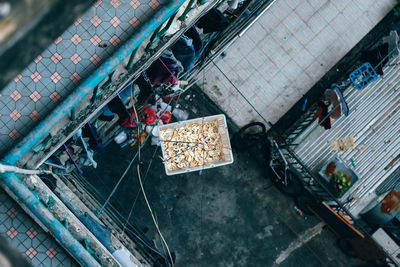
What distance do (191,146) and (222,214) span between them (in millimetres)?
3203

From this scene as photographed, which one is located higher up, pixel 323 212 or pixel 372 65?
pixel 372 65

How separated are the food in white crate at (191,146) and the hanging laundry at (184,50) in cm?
296

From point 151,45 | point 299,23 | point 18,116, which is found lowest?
point 299,23

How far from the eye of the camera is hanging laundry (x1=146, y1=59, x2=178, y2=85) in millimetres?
8969

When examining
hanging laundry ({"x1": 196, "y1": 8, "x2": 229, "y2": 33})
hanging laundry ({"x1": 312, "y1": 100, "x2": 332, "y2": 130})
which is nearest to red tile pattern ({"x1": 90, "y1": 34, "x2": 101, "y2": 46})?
hanging laundry ({"x1": 196, "y1": 8, "x2": 229, "y2": 33})

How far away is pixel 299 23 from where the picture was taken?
44.8 feet

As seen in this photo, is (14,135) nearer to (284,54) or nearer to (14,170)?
(14,170)

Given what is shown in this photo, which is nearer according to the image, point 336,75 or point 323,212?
point 323,212

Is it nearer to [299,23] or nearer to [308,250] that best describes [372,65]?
[299,23]

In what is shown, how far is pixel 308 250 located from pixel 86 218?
28.2 feet

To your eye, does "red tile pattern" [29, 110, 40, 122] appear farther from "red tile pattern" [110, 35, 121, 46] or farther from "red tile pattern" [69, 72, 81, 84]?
"red tile pattern" [110, 35, 121, 46]

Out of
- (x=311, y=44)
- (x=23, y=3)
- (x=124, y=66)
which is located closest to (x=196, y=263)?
(x=124, y=66)

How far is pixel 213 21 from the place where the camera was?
934 cm

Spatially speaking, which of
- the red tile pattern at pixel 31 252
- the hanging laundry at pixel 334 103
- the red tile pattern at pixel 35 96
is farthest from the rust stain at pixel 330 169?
the red tile pattern at pixel 35 96
